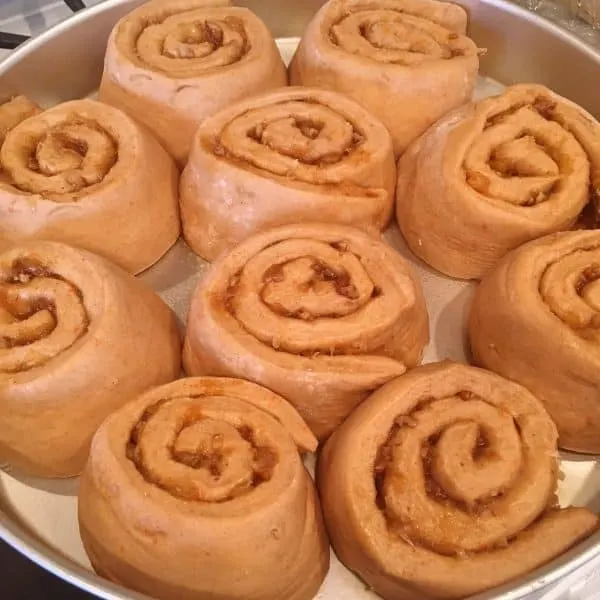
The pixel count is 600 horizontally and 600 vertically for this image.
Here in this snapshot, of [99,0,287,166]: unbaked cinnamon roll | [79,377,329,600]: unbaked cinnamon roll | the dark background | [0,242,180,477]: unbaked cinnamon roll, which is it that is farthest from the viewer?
[99,0,287,166]: unbaked cinnamon roll

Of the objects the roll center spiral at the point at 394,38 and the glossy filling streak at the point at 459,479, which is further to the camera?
the roll center spiral at the point at 394,38

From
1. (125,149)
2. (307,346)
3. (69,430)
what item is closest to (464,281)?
(307,346)

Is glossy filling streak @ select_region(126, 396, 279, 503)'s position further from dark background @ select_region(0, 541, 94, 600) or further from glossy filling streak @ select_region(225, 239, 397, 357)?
dark background @ select_region(0, 541, 94, 600)

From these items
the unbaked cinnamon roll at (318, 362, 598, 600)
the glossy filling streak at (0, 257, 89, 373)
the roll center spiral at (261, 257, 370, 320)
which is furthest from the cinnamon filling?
the unbaked cinnamon roll at (318, 362, 598, 600)

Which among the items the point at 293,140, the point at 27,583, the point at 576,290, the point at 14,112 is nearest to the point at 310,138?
the point at 293,140

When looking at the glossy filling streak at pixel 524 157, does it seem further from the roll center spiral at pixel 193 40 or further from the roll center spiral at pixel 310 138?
the roll center spiral at pixel 193 40

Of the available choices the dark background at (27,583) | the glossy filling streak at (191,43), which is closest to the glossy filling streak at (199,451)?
the dark background at (27,583)
